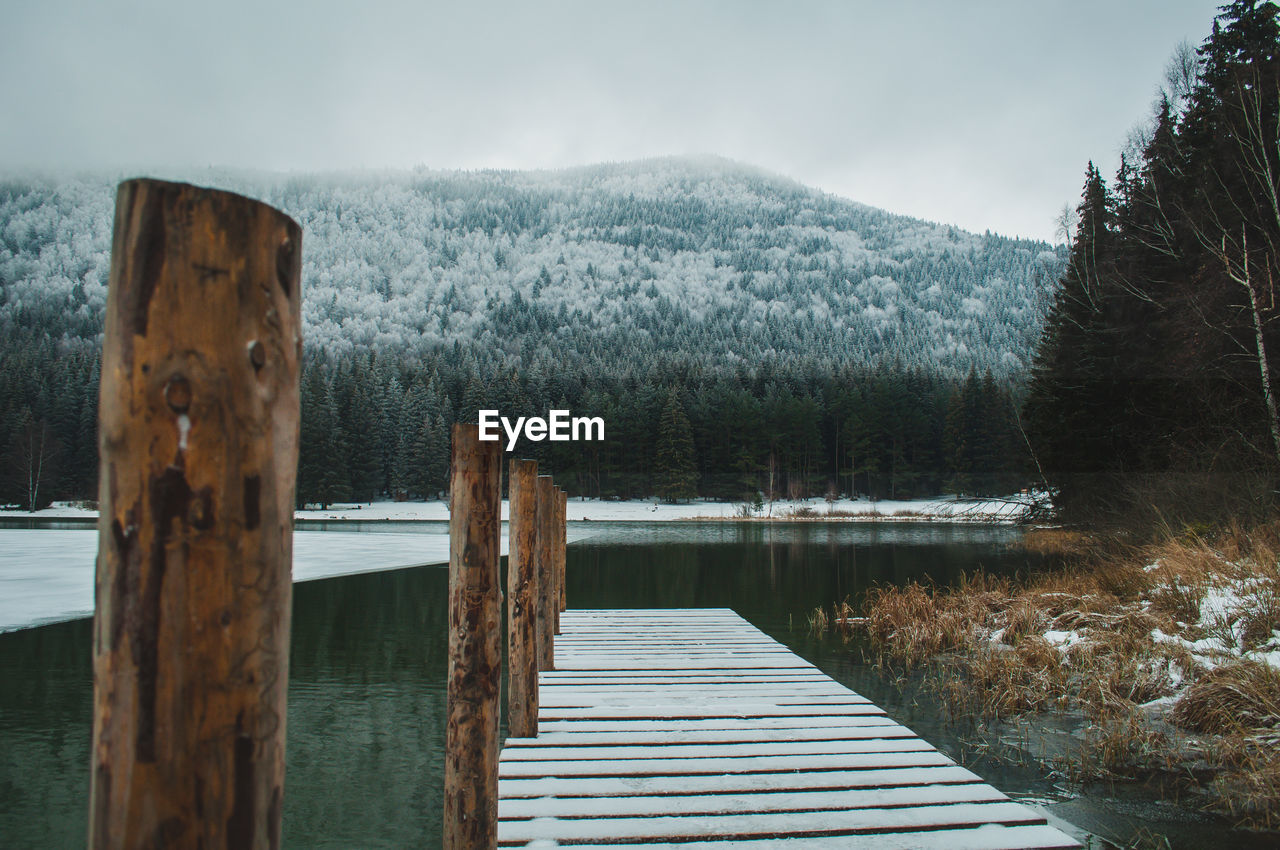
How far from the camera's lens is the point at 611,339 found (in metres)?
107

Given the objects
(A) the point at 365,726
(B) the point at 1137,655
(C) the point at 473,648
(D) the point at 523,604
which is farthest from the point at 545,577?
(B) the point at 1137,655

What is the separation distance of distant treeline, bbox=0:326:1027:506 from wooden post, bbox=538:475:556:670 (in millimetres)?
47458

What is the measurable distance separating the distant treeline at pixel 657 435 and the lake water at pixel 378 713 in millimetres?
42458

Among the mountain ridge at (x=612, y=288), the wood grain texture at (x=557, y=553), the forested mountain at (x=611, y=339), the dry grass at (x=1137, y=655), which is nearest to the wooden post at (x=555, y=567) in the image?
the wood grain texture at (x=557, y=553)

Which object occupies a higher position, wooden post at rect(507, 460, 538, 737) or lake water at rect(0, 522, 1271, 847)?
wooden post at rect(507, 460, 538, 737)

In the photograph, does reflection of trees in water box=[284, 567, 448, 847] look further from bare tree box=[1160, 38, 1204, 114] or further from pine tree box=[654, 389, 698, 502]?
pine tree box=[654, 389, 698, 502]

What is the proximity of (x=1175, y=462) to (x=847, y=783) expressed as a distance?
40.4 ft

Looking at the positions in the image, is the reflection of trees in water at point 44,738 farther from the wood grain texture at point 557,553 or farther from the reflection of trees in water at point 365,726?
the wood grain texture at point 557,553

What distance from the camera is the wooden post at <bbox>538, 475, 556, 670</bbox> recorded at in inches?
230

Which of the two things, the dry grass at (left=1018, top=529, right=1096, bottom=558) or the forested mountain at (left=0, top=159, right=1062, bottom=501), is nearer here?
the dry grass at (left=1018, top=529, right=1096, bottom=558)

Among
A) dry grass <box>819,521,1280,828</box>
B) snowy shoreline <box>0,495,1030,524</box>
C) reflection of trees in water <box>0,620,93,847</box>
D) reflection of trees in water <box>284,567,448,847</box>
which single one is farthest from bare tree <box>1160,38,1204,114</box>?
reflection of trees in water <box>0,620,93,847</box>

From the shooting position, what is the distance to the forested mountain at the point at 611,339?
58.8 m

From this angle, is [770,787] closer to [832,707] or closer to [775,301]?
[832,707]

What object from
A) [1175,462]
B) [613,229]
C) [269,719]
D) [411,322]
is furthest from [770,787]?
[613,229]
